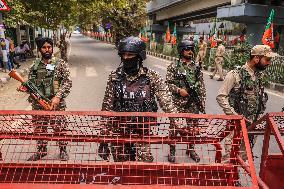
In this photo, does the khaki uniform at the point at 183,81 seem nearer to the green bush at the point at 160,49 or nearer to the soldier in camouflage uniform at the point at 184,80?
the soldier in camouflage uniform at the point at 184,80

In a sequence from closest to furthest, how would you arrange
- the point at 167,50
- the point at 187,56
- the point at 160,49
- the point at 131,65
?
the point at 131,65
the point at 187,56
the point at 167,50
the point at 160,49

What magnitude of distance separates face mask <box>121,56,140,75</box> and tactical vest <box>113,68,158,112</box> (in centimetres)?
7

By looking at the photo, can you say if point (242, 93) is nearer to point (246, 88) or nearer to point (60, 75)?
point (246, 88)

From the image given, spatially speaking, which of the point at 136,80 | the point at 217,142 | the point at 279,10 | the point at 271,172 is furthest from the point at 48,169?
the point at 279,10

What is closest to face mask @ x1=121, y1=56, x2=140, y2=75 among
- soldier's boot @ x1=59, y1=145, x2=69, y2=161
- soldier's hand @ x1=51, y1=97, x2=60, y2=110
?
soldier's hand @ x1=51, y1=97, x2=60, y2=110

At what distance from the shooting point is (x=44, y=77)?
4.82 meters

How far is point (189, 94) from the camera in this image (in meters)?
5.12

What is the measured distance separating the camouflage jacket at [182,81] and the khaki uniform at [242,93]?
1101 millimetres

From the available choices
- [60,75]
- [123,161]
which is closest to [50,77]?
[60,75]

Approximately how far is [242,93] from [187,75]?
127 centimetres

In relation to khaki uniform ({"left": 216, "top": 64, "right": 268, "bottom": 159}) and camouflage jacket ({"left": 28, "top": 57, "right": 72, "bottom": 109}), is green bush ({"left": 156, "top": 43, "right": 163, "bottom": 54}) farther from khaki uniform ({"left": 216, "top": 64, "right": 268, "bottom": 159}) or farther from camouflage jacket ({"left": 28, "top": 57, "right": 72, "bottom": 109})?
khaki uniform ({"left": 216, "top": 64, "right": 268, "bottom": 159})

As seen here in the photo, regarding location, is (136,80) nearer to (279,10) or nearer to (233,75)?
(233,75)

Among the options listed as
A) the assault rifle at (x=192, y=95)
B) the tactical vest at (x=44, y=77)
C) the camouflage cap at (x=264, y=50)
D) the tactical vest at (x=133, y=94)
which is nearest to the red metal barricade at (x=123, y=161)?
the tactical vest at (x=133, y=94)

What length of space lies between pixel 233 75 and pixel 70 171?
6.98ft
